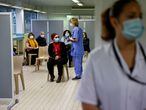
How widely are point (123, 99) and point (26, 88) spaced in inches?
207

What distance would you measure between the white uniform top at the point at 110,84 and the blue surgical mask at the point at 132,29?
0.38ft

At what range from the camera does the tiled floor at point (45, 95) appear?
512 centimetres

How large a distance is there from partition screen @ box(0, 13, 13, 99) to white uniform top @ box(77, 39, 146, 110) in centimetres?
359

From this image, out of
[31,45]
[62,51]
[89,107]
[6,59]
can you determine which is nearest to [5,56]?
[6,59]

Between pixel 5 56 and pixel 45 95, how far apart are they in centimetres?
131

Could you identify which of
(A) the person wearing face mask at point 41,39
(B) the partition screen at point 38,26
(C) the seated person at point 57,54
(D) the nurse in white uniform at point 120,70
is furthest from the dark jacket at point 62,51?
(D) the nurse in white uniform at point 120,70

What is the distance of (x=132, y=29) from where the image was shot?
1460mm

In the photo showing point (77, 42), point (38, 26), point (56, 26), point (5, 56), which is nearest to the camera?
point (5, 56)

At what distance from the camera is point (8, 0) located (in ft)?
42.7

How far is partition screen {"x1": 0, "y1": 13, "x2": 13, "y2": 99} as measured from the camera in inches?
195

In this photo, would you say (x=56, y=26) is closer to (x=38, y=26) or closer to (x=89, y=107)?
(x=38, y=26)

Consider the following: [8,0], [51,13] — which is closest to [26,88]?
[8,0]

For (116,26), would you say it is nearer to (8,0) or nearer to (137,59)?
(137,59)

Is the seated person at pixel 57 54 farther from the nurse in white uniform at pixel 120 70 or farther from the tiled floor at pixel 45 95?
the nurse in white uniform at pixel 120 70
